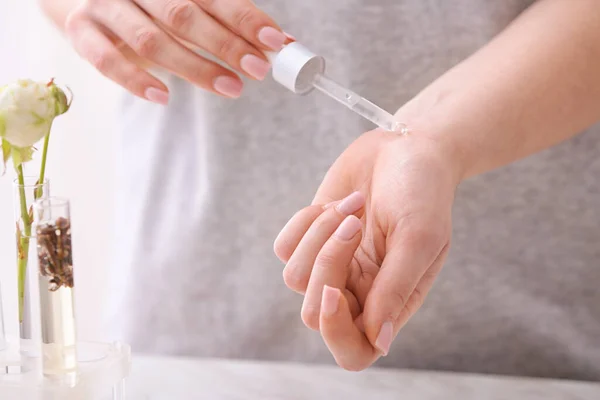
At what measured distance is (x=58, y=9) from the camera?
38.7 inches

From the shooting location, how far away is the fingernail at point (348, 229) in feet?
2.03

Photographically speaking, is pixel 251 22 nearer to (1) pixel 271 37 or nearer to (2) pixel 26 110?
(1) pixel 271 37

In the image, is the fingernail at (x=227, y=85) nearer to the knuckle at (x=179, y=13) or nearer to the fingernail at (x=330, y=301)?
the knuckle at (x=179, y=13)

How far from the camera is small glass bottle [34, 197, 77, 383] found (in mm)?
671

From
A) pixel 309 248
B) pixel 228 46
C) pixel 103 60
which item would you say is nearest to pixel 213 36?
pixel 228 46

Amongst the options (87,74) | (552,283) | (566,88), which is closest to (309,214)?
(566,88)

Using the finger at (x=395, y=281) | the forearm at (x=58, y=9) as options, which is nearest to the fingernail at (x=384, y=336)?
the finger at (x=395, y=281)

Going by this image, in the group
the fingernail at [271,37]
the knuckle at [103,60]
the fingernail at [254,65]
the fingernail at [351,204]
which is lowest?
the fingernail at [351,204]

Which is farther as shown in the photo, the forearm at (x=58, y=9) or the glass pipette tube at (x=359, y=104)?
the forearm at (x=58, y=9)

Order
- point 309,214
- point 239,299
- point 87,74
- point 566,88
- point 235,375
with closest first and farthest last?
point 309,214
point 566,88
point 235,375
point 239,299
point 87,74

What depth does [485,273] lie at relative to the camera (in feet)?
3.19

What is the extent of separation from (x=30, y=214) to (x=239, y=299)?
0.37 metres

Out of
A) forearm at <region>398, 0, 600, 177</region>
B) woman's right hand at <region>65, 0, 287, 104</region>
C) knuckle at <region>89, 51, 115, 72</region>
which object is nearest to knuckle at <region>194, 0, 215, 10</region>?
woman's right hand at <region>65, 0, 287, 104</region>

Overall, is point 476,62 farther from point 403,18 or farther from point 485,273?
point 485,273
